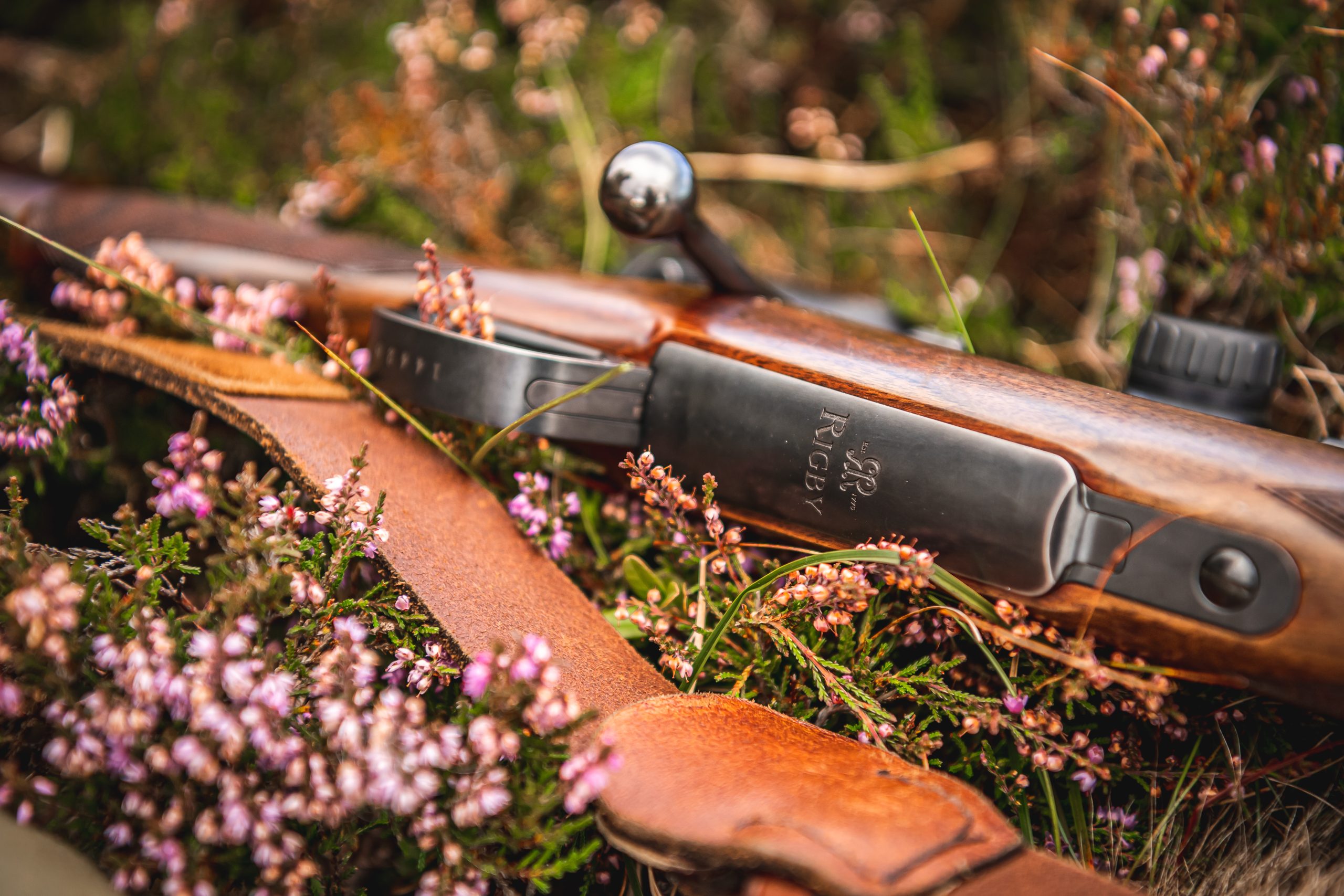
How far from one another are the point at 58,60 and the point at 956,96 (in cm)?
199

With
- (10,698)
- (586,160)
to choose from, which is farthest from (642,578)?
(586,160)

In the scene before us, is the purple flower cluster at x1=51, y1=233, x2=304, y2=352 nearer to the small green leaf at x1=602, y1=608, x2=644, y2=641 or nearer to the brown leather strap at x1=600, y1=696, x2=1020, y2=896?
the small green leaf at x1=602, y1=608, x2=644, y2=641

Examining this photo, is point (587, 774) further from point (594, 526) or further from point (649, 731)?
point (594, 526)

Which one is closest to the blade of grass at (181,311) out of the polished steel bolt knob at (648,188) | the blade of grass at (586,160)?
the polished steel bolt knob at (648,188)

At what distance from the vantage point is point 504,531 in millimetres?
954

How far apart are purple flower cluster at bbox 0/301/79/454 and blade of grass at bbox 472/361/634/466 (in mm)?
489

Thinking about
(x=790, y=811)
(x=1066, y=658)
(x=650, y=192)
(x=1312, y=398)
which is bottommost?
(x=790, y=811)

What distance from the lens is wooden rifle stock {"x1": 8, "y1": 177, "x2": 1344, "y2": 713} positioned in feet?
2.18

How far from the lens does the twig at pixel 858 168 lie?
63.9 inches

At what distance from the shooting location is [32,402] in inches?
37.4

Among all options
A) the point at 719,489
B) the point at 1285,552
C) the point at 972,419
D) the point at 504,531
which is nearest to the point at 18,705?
the point at 504,531

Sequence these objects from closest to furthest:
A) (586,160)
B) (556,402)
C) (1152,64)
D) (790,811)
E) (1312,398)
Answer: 1. (790,811)
2. (556,402)
3. (1312,398)
4. (1152,64)
5. (586,160)

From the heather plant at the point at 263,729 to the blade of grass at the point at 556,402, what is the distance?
6.0 inches

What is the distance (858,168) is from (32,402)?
142 cm
